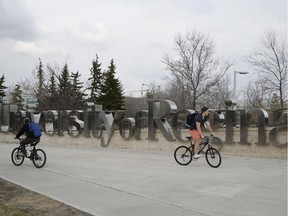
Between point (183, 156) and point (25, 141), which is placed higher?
point (25, 141)

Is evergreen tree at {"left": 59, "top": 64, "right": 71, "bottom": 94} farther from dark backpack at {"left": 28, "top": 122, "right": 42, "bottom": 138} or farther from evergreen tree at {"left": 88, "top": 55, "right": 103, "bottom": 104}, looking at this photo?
dark backpack at {"left": 28, "top": 122, "right": 42, "bottom": 138}

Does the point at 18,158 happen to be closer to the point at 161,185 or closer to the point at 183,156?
the point at 183,156

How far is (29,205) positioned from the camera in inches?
284

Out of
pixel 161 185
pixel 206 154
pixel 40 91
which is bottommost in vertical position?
pixel 161 185

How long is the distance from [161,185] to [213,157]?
3.48m

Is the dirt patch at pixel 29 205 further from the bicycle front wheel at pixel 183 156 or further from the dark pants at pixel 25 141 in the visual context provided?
the bicycle front wheel at pixel 183 156

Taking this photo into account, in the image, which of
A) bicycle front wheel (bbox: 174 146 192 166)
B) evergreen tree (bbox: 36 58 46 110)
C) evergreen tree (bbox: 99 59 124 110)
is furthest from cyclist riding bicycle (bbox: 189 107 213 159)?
evergreen tree (bbox: 99 59 124 110)

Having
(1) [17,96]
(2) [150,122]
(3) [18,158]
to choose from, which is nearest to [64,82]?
(1) [17,96]

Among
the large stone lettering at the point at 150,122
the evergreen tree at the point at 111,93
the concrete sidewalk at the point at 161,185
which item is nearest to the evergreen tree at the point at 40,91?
the evergreen tree at the point at 111,93

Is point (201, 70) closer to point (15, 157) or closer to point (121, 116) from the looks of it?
point (121, 116)

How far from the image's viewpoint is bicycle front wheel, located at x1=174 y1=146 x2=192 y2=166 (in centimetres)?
1255

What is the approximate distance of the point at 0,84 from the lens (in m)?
68.1

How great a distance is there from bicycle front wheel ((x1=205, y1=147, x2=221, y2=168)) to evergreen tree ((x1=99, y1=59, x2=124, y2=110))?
40.5 metres

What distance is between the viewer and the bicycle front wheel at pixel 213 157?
1207 cm
